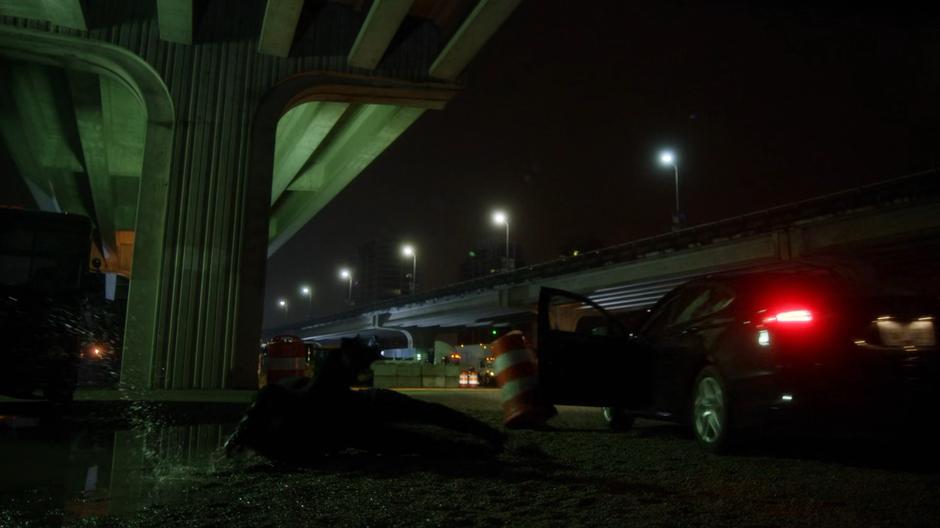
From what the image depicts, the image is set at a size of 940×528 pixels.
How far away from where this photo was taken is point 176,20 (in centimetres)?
1326

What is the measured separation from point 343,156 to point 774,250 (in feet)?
54.4

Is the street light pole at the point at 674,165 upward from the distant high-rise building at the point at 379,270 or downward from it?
downward

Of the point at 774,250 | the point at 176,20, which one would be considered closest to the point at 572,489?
the point at 176,20

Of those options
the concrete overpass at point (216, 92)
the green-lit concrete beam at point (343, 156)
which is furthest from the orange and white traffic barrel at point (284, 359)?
the green-lit concrete beam at point (343, 156)

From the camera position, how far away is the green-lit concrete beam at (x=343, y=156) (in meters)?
21.0

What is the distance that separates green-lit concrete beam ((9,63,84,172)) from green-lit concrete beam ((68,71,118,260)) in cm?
69

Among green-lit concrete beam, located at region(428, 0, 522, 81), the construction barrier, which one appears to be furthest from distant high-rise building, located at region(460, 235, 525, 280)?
green-lit concrete beam, located at region(428, 0, 522, 81)

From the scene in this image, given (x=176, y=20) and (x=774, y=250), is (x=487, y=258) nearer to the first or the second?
(x=774, y=250)

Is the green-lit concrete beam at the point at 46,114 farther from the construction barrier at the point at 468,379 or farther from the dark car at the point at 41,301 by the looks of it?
the construction barrier at the point at 468,379

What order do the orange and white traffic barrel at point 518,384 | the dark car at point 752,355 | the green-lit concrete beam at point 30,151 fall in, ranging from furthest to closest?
the green-lit concrete beam at point 30,151
the orange and white traffic barrel at point 518,384
the dark car at point 752,355

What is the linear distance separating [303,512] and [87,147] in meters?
26.4

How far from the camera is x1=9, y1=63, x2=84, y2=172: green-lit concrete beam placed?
20.3 metres

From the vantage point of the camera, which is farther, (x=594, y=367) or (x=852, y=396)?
(x=594, y=367)

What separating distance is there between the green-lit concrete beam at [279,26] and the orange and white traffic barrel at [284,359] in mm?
6507
